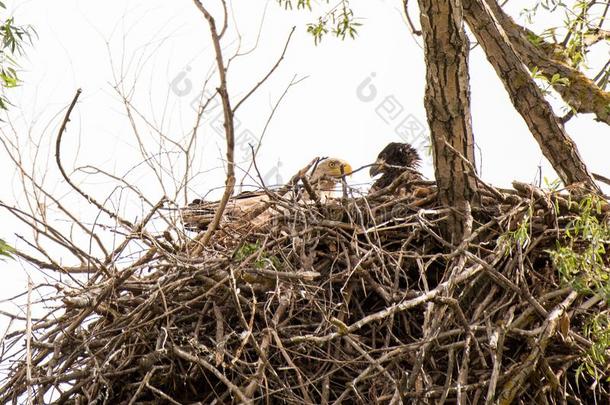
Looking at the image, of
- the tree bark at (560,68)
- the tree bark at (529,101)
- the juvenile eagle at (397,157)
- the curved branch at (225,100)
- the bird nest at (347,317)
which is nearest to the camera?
the curved branch at (225,100)

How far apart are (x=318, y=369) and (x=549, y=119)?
2197 millimetres

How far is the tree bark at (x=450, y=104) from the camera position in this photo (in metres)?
5.46

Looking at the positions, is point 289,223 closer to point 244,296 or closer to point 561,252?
point 244,296

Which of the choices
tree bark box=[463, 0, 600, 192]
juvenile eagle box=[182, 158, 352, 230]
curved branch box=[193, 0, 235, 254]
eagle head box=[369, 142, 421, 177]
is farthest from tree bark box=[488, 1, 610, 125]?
curved branch box=[193, 0, 235, 254]

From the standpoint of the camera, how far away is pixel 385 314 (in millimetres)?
4965

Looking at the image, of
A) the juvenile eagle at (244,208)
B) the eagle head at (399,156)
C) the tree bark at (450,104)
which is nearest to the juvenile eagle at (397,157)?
the eagle head at (399,156)

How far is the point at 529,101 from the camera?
631 centimetres

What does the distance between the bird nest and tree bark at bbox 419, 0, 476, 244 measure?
13 centimetres

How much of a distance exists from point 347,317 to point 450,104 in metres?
1.34

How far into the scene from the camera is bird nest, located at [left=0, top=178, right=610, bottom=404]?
5.23 meters

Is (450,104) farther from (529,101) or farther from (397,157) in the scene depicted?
(397,157)

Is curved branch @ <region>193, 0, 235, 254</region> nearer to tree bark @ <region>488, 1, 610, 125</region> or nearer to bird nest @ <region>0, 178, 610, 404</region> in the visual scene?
bird nest @ <region>0, 178, 610, 404</region>

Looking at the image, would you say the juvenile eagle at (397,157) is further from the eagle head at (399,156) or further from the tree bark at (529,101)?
the tree bark at (529,101)

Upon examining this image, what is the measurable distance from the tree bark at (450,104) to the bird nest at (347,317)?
0.44ft
